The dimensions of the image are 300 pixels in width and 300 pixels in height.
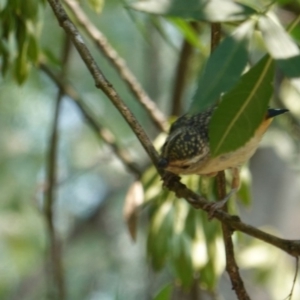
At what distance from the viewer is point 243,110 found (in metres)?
1.58

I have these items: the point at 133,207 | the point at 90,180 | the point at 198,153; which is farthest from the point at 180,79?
the point at 90,180

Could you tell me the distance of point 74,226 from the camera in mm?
6184

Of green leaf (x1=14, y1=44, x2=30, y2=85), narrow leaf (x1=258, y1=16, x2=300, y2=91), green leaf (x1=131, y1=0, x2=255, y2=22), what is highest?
green leaf (x1=14, y1=44, x2=30, y2=85)

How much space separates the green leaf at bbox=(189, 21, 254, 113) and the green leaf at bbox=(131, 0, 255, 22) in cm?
5

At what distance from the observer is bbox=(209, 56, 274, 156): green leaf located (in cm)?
152

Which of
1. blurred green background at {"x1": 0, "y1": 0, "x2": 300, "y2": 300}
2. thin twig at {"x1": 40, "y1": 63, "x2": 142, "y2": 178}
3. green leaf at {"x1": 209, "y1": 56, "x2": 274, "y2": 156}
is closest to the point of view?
green leaf at {"x1": 209, "y1": 56, "x2": 274, "y2": 156}

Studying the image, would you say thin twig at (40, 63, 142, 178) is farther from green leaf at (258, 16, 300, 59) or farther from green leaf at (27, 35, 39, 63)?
green leaf at (258, 16, 300, 59)

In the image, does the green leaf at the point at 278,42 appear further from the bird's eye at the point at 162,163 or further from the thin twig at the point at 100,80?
the bird's eye at the point at 162,163

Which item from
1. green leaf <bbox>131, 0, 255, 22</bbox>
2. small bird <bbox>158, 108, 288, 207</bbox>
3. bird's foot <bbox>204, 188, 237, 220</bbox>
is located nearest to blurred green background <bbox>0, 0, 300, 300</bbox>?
small bird <bbox>158, 108, 288, 207</bbox>

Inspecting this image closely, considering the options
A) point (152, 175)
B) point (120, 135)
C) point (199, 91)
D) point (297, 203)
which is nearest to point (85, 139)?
point (120, 135)

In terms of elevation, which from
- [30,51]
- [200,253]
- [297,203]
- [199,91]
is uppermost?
[30,51]

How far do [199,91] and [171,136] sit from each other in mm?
1161

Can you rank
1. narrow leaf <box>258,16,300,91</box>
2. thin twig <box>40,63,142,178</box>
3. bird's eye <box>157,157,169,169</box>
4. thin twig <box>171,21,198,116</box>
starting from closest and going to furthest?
narrow leaf <box>258,16,300,91</box> < bird's eye <box>157,157,169,169</box> < thin twig <box>40,63,142,178</box> < thin twig <box>171,21,198,116</box>

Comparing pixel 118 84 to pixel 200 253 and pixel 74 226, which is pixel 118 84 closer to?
pixel 74 226
